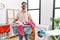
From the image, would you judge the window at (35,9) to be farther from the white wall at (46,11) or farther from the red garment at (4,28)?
the red garment at (4,28)

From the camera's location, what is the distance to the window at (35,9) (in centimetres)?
642

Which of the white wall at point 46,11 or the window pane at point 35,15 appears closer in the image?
the white wall at point 46,11

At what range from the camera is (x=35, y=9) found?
6.50 m

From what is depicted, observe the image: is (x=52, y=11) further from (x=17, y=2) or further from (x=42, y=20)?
(x=17, y=2)

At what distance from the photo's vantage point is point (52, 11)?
233 inches

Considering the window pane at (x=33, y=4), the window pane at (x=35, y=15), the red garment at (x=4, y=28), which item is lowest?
the red garment at (x=4, y=28)

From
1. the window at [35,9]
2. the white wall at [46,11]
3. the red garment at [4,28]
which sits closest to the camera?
the red garment at [4,28]

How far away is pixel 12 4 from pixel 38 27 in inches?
111

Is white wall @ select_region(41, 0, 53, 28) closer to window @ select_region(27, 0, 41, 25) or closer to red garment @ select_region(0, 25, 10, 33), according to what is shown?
window @ select_region(27, 0, 41, 25)

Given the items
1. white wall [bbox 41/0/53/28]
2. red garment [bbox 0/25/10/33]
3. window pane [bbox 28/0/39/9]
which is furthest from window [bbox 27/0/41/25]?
red garment [bbox 0/25/10/33]

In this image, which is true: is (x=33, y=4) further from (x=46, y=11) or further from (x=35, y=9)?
(x=46, y=11)

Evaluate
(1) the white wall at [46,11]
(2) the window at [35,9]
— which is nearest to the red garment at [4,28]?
(1) the white wall at [46,11]

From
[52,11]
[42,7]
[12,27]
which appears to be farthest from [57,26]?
[42,7]

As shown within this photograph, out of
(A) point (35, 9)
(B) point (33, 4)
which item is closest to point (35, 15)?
(A) point (35, 9)
